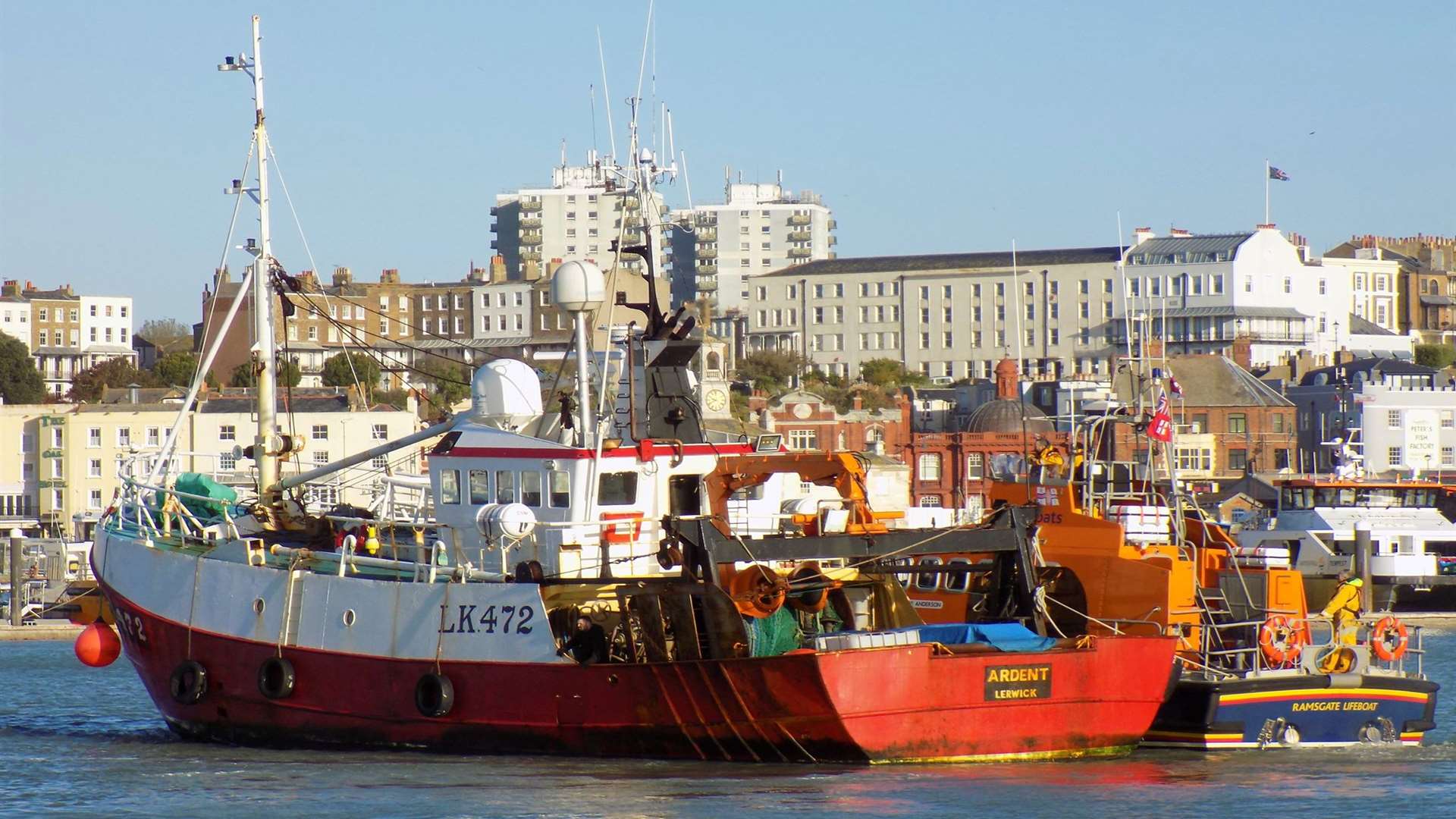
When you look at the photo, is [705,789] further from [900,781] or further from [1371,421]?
[1371,421]

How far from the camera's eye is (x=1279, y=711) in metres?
28.7

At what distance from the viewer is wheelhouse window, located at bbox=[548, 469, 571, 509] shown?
93.8 ft

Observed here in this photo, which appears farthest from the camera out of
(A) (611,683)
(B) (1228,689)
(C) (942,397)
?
(C) (942,397)

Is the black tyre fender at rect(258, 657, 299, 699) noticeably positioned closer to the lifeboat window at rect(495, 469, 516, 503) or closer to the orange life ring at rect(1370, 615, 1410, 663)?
the lifeboat window at rect(495, 469, 516, 503)

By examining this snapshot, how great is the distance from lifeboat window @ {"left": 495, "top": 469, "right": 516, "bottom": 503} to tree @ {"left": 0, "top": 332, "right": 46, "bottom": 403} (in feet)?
308

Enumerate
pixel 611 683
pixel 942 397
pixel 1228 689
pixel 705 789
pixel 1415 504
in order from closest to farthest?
pixel 705 789
pixel 611 683
pixel 1228 689
pixel 1415 504
pixel 942 397

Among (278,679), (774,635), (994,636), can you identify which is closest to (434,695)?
(278,679)

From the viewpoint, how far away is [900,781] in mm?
24734

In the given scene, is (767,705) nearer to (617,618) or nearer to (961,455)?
(617,618)

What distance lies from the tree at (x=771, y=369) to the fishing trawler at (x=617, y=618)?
311 feet

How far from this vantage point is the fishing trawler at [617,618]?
84.1ft

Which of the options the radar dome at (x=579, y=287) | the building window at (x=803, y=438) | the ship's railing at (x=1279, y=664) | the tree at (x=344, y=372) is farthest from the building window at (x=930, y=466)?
the radar dome at (x=579, y=287)

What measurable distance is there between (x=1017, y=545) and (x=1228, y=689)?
3967mm

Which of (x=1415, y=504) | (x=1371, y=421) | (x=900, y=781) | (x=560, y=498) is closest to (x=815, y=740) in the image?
(x=900, y=781)
